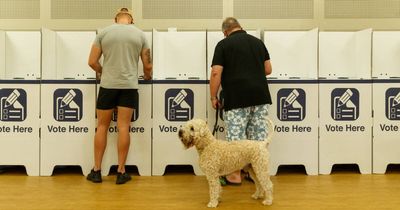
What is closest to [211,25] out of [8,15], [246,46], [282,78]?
[282,78]

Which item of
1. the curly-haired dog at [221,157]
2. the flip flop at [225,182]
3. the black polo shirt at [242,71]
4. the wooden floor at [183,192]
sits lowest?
the wooden floor at [183,192]

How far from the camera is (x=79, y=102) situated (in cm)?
393

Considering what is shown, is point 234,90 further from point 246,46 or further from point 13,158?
point 13,158

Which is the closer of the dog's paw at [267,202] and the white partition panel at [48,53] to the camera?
the dog's paw at [267,202]

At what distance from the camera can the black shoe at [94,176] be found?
364cm

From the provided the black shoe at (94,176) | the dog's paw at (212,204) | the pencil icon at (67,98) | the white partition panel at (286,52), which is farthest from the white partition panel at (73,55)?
the dog's paw at (212,204)

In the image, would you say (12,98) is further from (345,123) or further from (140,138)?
(345,123)

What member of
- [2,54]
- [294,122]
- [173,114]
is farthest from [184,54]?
[2,54]

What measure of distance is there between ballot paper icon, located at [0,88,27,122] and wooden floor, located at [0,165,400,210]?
1.72 ft

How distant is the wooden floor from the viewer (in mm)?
2867

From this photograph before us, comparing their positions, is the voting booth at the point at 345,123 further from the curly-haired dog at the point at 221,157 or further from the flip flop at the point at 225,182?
the curly-haired dog at the point at 221,157

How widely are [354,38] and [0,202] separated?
3413mm

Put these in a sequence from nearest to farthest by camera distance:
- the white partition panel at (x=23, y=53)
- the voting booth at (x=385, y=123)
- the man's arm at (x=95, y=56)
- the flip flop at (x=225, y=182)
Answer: the flip flop at (x=225, y=182) → the man's arm at (x=95, y=56) → the voting booth at (x=385, y=123) → the white partition panel at (x=23, y=53)

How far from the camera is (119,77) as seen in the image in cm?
356
